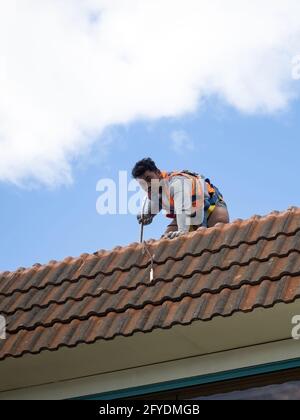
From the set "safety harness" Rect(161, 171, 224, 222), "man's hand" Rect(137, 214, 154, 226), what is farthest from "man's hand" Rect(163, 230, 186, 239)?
"man's hand" Rect(137, 214, 154, 226)

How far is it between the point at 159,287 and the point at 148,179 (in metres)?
1.93

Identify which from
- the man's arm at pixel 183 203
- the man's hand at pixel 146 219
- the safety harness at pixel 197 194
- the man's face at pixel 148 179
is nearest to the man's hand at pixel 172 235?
the man's arm at pixel 183 203

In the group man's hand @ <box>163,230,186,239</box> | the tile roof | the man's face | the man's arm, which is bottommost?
the tile roof

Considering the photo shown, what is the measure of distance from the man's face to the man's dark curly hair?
0.03m

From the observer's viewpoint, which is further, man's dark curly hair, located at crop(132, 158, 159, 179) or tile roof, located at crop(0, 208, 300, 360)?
man's dark curly hair, located at crop(132, 158, 159, 179)

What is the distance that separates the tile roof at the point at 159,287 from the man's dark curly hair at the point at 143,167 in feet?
3.39

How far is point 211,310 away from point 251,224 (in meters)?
1.26

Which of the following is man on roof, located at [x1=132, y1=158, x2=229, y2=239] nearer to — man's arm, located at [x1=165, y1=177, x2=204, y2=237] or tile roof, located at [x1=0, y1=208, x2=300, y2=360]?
man's arm, located at [x1=165, y1=177, x2=204, y2=237]

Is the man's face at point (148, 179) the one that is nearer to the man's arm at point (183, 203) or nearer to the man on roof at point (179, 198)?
the man on roof at point (179, 198)

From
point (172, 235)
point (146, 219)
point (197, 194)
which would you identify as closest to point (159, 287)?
point (172, 235)

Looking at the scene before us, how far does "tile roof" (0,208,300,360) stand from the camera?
7.87m

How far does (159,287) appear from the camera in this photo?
836cm

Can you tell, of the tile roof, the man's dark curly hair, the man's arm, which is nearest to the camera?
the tile roof

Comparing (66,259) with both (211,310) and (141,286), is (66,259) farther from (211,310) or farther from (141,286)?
(211,310)
